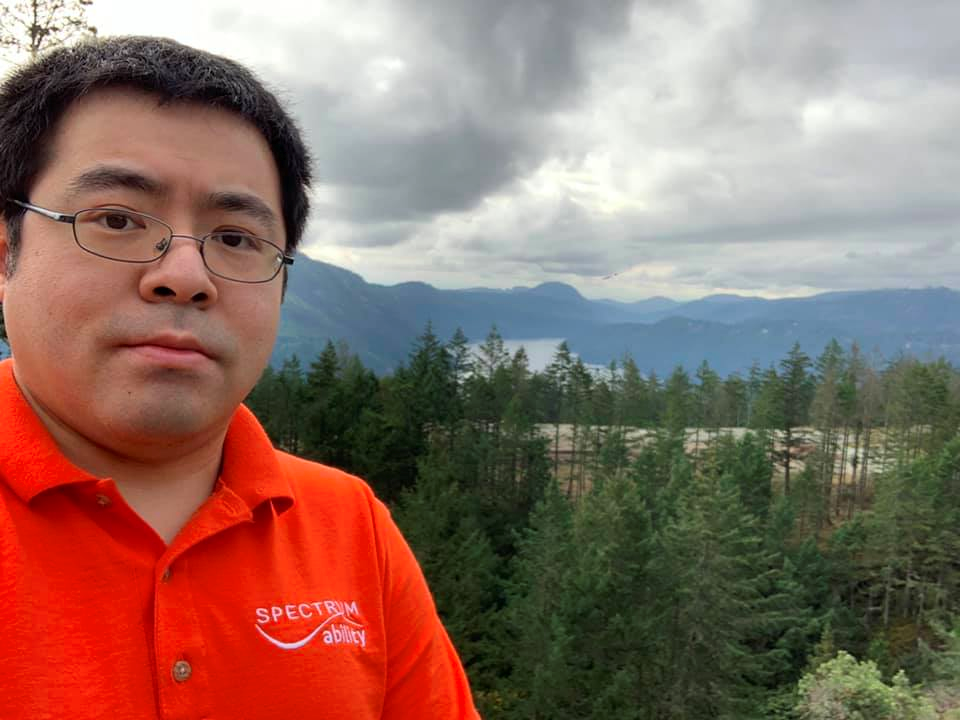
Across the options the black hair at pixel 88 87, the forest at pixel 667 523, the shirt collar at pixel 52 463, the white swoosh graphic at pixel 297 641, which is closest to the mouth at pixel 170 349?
the shirt collar at pixel 52 463

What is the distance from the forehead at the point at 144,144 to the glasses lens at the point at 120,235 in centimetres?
10

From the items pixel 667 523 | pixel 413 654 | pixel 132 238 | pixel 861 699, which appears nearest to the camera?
pixel 132 238

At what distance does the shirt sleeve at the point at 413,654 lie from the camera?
1817 mm

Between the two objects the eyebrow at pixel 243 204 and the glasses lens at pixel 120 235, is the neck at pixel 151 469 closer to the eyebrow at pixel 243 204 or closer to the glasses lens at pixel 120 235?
the glasses lens at pixel 120 235

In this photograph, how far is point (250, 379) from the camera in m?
1.70

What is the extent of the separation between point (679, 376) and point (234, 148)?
50.2 metres

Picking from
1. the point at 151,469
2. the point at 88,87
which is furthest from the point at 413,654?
the point at 88,87

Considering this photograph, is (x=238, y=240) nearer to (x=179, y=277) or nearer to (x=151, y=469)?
(x=179, y=277)

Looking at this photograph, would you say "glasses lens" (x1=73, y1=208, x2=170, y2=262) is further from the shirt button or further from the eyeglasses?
the shirt button

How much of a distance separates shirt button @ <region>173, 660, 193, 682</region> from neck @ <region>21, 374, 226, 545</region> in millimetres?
293

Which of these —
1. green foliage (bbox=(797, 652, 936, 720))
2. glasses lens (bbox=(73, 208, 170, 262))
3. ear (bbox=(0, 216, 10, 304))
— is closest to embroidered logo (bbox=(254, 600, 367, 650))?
glasses lens (bbox=(73, 208, 170, 262))

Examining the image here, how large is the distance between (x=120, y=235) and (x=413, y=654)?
138 centimetres

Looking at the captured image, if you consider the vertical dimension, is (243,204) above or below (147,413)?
above

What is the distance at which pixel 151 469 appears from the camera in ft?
5.24
